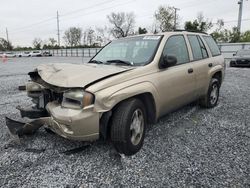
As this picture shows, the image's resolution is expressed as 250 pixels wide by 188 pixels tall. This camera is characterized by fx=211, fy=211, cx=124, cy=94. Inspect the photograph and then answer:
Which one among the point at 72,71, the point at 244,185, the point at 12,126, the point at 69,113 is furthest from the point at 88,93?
the point at 244,185

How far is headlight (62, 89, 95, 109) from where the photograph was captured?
97.5 inches

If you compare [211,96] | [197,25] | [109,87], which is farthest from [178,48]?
[197,25]

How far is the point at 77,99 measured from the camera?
254 centimetres

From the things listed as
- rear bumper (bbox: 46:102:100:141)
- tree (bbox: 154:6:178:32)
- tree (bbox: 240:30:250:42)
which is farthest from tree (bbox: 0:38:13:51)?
rear bumper (bbox: 46:102:100:141)

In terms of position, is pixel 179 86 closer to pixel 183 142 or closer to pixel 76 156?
pixel 183 142

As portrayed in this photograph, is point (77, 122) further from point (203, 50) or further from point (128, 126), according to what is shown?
point (203, 50)

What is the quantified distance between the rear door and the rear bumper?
1167 mm

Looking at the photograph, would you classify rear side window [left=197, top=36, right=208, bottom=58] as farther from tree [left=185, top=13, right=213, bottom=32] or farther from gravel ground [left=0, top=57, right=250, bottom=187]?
tree [left=185, top=13, right=213, bottom=32]

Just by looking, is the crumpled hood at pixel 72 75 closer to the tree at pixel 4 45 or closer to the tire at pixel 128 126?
the tire at pixel 128 126

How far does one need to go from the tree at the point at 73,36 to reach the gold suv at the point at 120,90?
6900 cm

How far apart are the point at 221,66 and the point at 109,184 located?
4092 mm

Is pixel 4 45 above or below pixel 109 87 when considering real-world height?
above

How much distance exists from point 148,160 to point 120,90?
1.00m

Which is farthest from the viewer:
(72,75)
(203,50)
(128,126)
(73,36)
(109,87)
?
(73,36)
